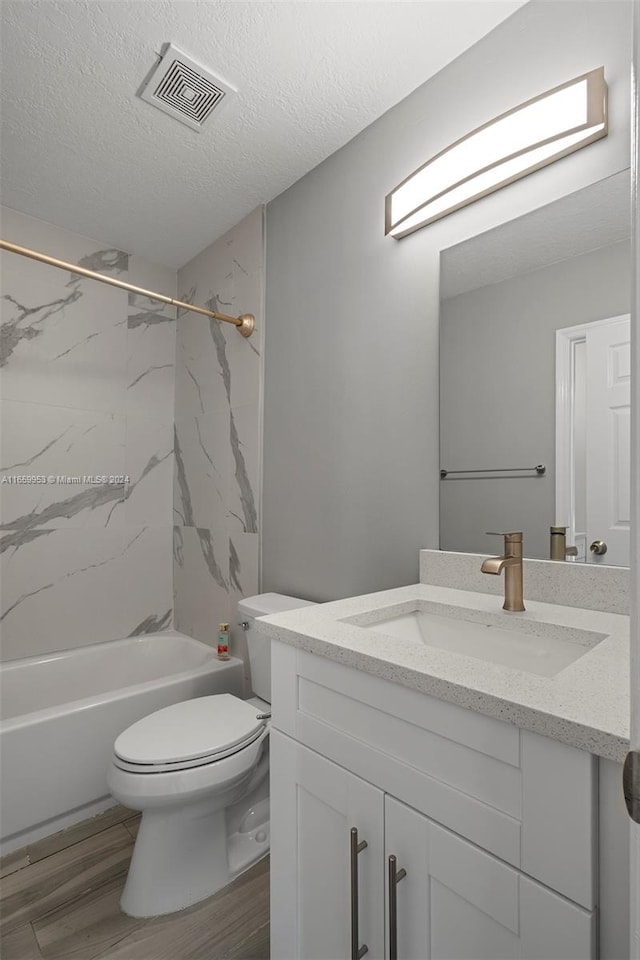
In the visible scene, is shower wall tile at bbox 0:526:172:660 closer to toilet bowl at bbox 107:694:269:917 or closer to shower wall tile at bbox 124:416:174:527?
shower wall tile at bbox 124:416:174:527

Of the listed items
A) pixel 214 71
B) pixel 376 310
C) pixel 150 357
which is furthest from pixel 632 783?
pixel 150 357

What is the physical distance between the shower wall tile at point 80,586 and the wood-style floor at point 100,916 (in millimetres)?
879

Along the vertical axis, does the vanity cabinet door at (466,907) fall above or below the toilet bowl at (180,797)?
above

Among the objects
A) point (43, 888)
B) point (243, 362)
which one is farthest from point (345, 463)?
point (43, 888)

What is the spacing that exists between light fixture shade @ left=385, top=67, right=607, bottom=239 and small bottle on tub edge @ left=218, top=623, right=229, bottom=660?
5.71 ft

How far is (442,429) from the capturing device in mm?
1478

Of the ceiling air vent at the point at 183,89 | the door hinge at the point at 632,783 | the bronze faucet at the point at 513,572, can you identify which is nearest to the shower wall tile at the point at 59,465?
the ceiling air vent at the point at 183,89

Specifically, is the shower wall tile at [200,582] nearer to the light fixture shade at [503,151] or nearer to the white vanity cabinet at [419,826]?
the white vanity cabinet at [419,826]

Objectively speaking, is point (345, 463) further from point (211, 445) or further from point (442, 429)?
point (211, 445)

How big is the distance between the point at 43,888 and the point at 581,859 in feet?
5.51

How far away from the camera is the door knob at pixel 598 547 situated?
3.73 feet

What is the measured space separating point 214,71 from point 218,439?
4.70 ft

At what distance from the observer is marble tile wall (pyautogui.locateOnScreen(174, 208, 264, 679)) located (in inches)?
89.3

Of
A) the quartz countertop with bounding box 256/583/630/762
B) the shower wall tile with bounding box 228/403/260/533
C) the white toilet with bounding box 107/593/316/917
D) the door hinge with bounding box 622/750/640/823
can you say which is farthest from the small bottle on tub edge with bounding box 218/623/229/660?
the door hinge with bounding box 622/750/640/823
